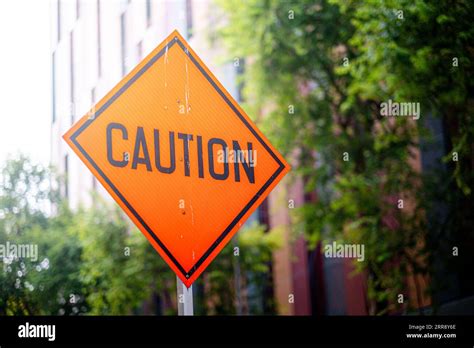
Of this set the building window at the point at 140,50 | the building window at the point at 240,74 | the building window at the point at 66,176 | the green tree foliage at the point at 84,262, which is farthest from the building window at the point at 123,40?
the building window at the point at 240,74

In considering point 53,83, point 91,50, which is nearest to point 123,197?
point 53,83

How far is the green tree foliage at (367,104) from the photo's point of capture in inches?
254

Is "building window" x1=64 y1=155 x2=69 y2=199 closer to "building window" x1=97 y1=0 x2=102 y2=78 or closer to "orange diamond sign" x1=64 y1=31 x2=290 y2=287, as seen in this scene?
"building window" x1=97 y1=0 x2=102 y2=78

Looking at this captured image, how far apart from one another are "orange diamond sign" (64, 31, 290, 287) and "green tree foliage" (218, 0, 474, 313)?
224 cm

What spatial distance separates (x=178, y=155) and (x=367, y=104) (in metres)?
4.43

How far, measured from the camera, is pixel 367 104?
336 inches

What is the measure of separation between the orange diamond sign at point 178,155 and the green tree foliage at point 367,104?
2.24 meters

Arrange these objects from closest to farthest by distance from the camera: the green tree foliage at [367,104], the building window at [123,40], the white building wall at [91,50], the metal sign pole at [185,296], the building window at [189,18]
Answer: the metal sign pole at [185,296] < the white building wall at [91,50] < the green tree foliage at [367,104] < the building window at [123,40] < the building window at [189,18]

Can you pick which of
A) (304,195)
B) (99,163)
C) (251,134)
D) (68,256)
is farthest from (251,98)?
(99,163)

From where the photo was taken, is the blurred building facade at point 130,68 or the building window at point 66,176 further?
the building window at point 66,176

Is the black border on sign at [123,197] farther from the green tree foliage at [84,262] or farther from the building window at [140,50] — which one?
the building window at [140,50]

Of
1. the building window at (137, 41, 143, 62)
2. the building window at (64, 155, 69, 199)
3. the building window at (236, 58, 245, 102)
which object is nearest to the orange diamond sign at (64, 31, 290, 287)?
the building window at (64, 155, 69, 199)

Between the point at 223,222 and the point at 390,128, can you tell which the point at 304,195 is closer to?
the point at 390,128

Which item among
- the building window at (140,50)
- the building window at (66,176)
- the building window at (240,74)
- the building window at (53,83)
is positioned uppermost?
the building window at (240,74)
